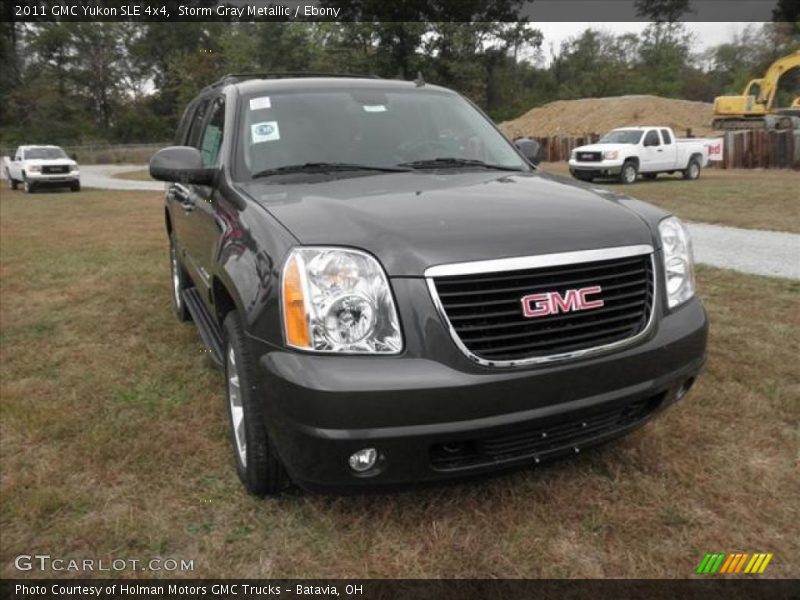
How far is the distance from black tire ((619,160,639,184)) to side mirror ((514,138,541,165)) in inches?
670

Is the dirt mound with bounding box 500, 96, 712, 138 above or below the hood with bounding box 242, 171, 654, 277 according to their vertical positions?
above

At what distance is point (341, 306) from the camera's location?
2223 millimetres

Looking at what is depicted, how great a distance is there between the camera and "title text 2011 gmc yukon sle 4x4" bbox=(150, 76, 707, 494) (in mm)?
2180

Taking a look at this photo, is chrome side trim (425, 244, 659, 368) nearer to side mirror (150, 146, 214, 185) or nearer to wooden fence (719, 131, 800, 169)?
side mirror (150, 146, 214, 185)

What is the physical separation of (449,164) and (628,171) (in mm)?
18341

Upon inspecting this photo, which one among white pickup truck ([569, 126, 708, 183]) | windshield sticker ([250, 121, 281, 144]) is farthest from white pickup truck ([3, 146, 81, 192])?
windshield sticker ([250, 121, 281, 144])

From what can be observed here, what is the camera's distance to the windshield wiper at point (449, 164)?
343cm

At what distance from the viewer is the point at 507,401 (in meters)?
Result: 2.22

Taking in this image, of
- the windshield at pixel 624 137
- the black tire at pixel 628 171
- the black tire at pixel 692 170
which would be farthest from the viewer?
the black tire at pixel 692 170

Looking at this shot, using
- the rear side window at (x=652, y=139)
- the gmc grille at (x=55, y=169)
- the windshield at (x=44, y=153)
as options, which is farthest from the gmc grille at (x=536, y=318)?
the windshield at (x=44, y=153)

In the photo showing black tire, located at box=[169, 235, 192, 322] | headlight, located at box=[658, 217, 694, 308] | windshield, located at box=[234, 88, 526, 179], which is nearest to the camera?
headlight, located at box=[658, 217, 694, 308]

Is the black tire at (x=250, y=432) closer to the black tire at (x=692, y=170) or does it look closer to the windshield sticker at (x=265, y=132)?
the windshield sticker at (x=265, y=132)

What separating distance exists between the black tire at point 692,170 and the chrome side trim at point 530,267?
21.4 m

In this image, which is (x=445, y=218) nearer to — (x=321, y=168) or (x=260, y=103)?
(x=321, y=168)
